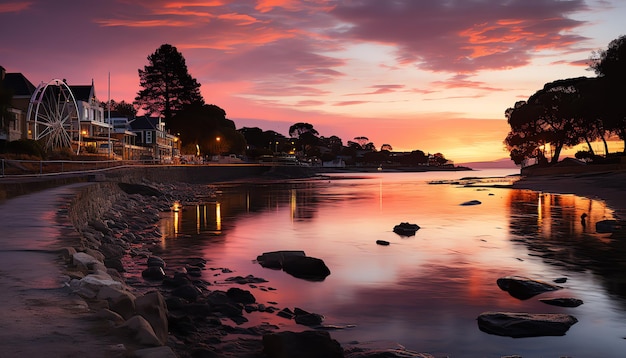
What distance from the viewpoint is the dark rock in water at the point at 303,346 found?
26.2 ft

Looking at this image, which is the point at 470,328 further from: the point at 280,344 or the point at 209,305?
the point at 209,305

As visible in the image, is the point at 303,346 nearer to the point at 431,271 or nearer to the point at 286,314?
the point at 286,314

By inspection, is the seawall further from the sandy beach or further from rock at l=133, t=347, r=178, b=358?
the sandy beach

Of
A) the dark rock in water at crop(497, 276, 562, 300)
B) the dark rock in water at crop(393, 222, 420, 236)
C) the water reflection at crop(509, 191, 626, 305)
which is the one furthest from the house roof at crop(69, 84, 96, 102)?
the dark rock in water at crop(497, 276, 562, 300)

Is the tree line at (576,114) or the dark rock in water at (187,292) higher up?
the tree line at (576,114)

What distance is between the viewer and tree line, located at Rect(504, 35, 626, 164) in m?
56.5

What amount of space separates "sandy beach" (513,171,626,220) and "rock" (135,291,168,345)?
103 ft

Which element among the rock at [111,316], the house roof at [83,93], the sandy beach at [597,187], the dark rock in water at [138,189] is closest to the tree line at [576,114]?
the sandy beach at [597,187]

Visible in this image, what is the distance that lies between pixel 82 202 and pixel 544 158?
303ft

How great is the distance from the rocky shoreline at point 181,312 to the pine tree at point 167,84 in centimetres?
10883

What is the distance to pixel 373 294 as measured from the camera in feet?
44.2

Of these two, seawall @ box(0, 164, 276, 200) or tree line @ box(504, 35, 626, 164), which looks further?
tree line @ box(504, 35, 626, 164)

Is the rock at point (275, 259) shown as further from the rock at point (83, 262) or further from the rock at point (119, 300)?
the rock at point (119, 300)

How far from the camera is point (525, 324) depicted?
10.1 m
